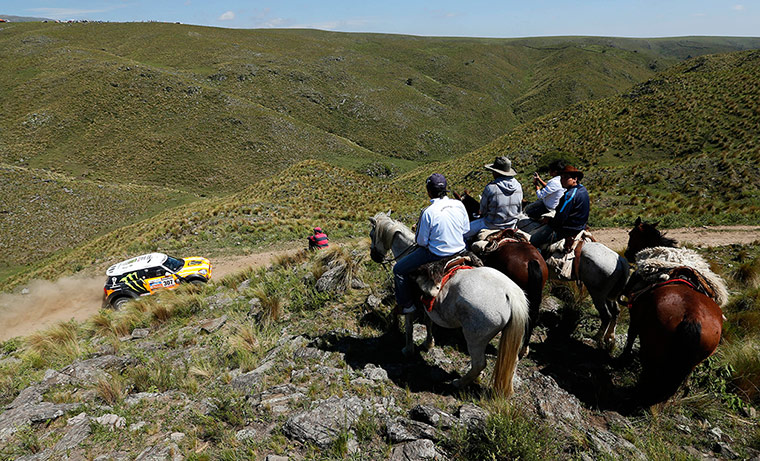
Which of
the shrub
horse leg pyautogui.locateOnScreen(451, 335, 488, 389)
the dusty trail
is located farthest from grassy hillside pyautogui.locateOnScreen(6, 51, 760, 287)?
the shrub

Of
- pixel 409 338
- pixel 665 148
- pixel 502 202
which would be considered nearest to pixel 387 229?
pixel 409 338

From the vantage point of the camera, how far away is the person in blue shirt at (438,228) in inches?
205

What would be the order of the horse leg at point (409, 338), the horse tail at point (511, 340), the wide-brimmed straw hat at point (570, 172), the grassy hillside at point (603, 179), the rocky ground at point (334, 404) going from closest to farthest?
the rocky ground at point (334, 404)
the horse tail at point (511, 340)
the horse leg at point (409, 338)
the wide-brimmed straw hat at point (570, 172)
the grassy hillside at point (603, 179)

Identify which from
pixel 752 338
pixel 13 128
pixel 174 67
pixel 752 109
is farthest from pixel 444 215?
pixel 174 67

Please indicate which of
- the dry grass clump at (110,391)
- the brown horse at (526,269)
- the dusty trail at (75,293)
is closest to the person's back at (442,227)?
the brown horse at (526,269)

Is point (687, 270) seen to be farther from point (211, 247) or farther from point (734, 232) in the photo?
point (211, 247)

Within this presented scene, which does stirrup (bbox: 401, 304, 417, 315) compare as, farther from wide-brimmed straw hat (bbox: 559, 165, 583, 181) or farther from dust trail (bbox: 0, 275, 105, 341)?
dust trail (bbox: 0, 275, 105, 341)

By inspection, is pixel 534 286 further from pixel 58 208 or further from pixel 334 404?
pixel 58 208

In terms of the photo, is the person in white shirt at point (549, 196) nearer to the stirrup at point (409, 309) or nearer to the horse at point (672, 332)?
the horse at point (672, 332)

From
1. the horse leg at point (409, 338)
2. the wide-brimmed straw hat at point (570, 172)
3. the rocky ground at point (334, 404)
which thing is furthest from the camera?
the wide-brimmed straw hat at point (570, 172)

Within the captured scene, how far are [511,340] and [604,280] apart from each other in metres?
3.00

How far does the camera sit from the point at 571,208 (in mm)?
6645

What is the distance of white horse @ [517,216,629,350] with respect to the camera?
615 cm

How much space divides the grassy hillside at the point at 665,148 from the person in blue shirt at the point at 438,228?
49.8ft
